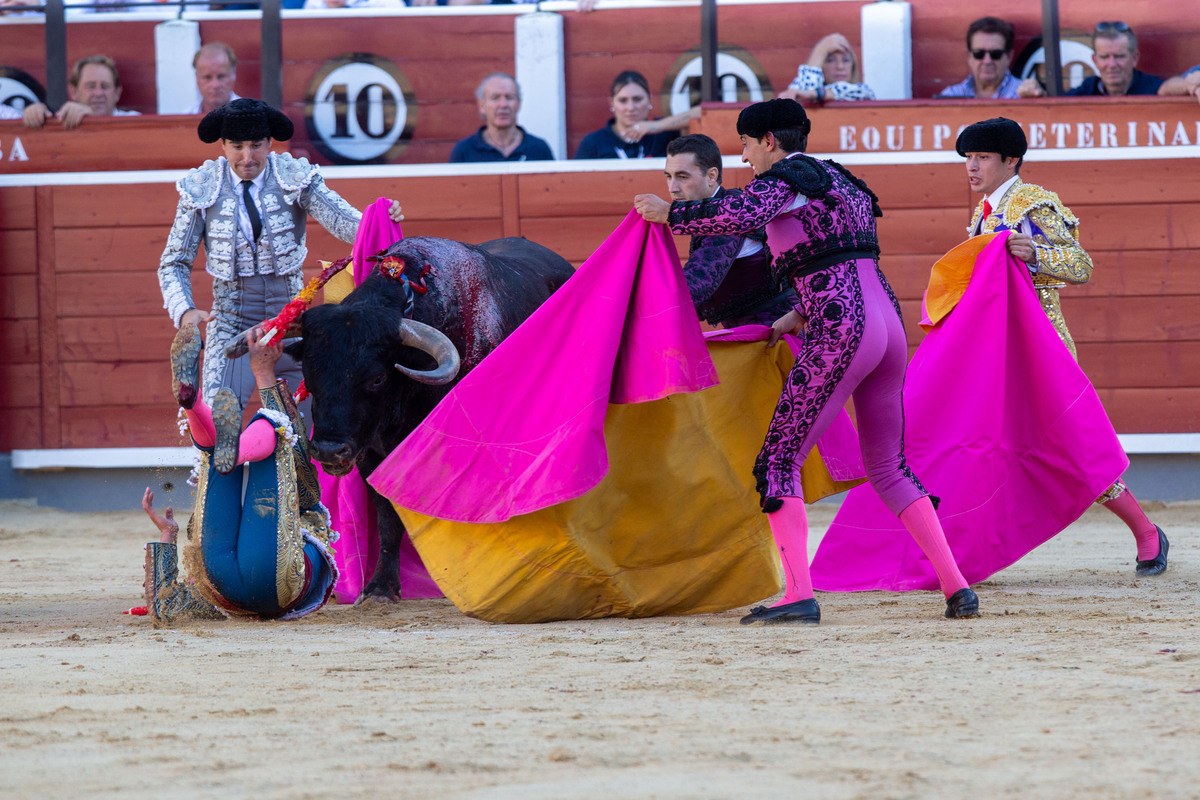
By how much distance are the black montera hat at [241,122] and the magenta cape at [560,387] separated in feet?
3.72

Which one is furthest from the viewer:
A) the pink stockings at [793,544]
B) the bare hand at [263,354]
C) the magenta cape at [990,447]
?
the magenta cape at [990,447]

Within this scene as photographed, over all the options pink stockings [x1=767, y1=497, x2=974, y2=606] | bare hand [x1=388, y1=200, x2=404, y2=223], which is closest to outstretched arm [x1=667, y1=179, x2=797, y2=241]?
pink stockings [x1=767, y1=497, x2=974, y2=606]

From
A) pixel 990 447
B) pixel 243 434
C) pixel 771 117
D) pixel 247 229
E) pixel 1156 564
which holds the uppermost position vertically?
pixel 771 117

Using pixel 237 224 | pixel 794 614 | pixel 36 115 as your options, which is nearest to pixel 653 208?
pixel 794 614

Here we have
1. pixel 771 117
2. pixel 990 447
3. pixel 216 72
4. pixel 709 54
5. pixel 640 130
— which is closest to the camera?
pixel 771 117

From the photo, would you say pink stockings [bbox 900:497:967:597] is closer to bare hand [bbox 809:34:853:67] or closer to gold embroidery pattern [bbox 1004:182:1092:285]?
gold embroidery pattern [bbox 1004:182:1092:285]

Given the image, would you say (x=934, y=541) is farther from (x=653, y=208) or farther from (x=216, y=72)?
(x=216, y=72)

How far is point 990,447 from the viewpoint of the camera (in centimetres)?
409

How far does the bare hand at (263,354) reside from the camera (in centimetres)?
362

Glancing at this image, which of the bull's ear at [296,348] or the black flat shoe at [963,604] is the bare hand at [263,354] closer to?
the bull's ear at [296,348]

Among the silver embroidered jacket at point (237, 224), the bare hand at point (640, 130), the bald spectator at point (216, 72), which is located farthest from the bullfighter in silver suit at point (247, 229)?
the bare hand at point (640, 130)

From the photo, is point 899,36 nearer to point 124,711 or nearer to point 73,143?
point 73,143

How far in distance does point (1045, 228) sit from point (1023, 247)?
0.54 ft

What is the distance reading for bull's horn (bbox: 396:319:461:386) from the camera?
3766 millimetres
